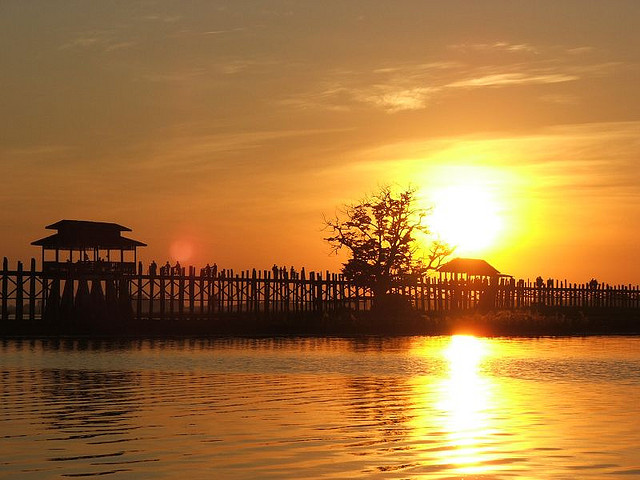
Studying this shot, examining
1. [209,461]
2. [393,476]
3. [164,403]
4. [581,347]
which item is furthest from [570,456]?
[581,347]

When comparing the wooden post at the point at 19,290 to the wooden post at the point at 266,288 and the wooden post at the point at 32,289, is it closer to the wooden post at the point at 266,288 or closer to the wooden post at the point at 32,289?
the wooden post at the point at 32,289

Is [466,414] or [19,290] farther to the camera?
[19,290]

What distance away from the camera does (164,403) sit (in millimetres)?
19156

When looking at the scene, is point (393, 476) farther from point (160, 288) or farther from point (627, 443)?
point (160, 288)

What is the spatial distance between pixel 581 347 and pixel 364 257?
84.6ft

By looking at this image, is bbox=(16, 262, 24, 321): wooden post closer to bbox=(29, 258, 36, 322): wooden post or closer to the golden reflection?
bbox=(29, 258, 36, 322): wooden post

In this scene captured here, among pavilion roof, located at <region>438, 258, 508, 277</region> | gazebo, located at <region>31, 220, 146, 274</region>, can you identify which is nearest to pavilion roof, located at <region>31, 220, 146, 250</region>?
gazebo, located at <region>31, 220, 146, 274</region>

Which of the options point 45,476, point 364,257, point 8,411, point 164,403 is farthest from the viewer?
point 364,257

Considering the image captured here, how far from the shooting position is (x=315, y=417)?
17250mm

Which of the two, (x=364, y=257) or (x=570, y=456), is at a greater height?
(x=364, y=257)

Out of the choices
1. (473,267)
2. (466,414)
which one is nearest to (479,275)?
(473,267)

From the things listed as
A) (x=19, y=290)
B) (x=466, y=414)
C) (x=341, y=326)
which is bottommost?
(x=466, y=414)

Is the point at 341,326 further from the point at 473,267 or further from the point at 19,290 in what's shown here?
the point at 473,267

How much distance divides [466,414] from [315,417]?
253cm
